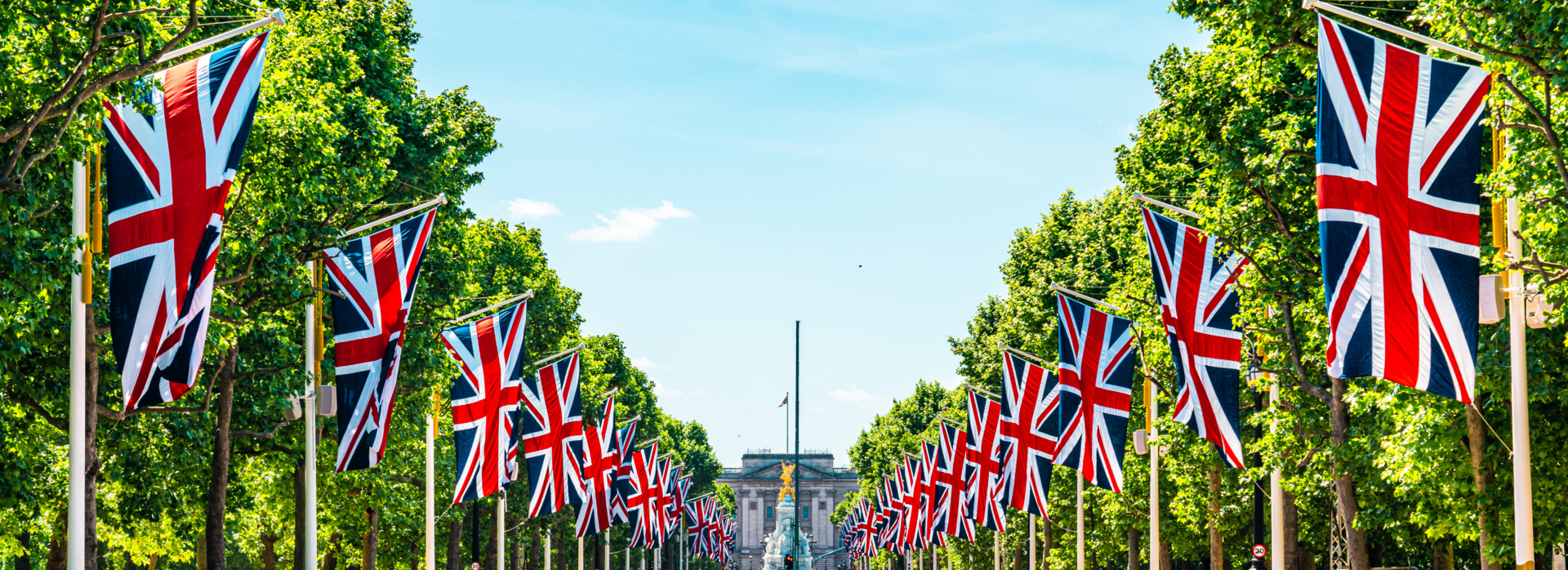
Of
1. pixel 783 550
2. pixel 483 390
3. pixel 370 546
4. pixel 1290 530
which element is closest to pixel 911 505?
pixel 370 546

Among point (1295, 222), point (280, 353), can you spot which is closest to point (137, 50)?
point (280, 353)

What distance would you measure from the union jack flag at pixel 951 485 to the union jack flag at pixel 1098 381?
15.7 meters

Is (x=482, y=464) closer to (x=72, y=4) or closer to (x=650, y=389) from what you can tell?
(x=72, y=4)

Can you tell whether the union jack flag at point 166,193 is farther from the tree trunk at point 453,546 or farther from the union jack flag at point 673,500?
the union jack flag at point 673,500

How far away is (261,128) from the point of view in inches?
925

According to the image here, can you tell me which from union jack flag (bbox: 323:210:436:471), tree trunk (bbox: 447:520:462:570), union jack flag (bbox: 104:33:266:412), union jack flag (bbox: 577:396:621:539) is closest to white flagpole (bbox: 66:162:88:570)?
union jack flag (bbox: 104:33:266:412)

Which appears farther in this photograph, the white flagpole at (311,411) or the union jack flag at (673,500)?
the union jack flag at (673,500)

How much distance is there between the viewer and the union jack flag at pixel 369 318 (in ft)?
72.2

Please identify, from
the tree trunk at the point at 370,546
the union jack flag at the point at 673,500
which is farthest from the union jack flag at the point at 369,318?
the union jack flag at the point at 673,500

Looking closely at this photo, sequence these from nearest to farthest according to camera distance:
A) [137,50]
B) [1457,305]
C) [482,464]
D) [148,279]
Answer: [1457,305] → [148,279] → [137,50] → [482,464]

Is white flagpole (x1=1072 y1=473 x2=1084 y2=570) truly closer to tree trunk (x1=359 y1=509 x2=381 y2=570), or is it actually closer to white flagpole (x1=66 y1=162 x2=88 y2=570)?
tree trunk (x1=359 y1=509 x2=381 y2=570)

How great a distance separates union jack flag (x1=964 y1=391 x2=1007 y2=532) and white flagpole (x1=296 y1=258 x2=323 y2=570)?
18121 mm

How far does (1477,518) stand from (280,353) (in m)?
20.5

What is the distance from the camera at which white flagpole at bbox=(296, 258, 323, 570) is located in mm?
Answer: 24266
